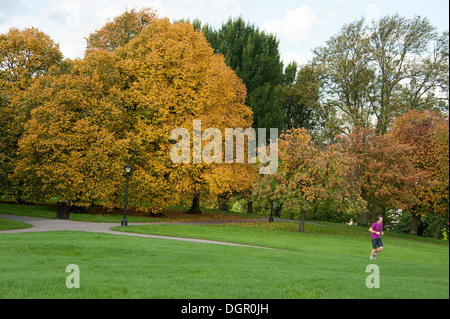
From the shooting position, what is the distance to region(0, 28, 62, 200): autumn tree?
31984mm

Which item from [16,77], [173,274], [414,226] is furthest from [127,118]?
[414,226]

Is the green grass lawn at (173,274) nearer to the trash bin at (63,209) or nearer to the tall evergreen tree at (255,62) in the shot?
the trash bin at (63,209)

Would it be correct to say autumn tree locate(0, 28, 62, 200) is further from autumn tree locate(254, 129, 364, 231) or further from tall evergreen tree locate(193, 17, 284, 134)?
autumn tree locate(254, 129, 364, 231)

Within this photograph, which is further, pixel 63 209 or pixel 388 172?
pixel 388 172

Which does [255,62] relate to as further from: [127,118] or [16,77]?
[16,77]

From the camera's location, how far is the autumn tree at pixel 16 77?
32.0 m

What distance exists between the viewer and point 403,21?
3912 cm

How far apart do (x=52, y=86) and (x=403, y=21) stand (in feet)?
110

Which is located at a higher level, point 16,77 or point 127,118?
point 16,77

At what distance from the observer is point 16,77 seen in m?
34.7

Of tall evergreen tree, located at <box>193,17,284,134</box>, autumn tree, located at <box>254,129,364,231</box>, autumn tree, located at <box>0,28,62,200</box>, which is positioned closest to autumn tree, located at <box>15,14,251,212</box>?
autumn tree, located at <box>0,28,62,200</box>
